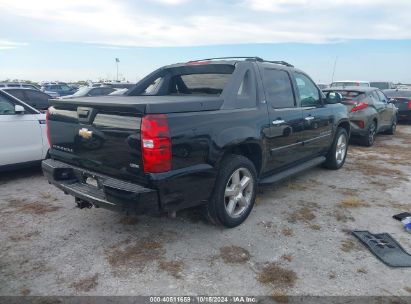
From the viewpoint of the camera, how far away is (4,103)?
526 centimetres

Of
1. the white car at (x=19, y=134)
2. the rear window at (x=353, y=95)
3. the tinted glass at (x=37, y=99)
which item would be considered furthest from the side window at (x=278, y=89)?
the tinted glass at (x=37, y=99)

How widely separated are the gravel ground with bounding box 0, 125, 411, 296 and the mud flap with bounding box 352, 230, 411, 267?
0.09m

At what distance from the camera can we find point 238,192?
380 cm

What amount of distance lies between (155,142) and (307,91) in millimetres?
3315

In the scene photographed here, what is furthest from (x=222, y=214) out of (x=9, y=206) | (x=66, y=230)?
(x=9, y=206)

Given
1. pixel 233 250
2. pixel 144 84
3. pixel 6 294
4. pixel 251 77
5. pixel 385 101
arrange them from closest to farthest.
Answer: pixel 6 294 < pixel 233 250 < pixel 251 77 < pixel 144 84 < pixel 385 101

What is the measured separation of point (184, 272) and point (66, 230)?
158cm

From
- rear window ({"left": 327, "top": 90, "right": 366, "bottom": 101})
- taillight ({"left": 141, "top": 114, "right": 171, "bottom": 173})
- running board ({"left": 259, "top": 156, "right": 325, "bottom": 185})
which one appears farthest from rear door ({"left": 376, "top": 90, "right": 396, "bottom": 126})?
taillight ({"left": 141, "top": 114, "right": 171, "bottom": 173})

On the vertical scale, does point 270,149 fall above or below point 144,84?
below

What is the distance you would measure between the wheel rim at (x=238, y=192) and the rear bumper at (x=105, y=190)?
100 cm

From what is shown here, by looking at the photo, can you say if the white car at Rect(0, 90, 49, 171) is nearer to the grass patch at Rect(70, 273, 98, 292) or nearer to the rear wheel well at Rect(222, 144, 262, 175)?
the grass patch at Rect(70, 273, 98, 292)

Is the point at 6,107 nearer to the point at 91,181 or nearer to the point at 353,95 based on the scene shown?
the point at 91,181

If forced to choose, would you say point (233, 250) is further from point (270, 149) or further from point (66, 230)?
point (66, 230)

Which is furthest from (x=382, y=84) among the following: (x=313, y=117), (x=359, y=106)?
(x=313, y=117)
